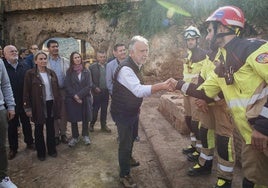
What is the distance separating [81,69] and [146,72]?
19.3ft

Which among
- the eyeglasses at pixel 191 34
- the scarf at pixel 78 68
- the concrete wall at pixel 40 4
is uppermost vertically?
the concrete wall at pixel 40 4

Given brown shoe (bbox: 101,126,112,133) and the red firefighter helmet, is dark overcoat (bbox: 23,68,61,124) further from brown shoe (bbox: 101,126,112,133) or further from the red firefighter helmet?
the red firefighter helmet

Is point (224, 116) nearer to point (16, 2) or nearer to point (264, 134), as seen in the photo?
point (264, 134)

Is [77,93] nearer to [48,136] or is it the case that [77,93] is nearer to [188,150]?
[48,136]

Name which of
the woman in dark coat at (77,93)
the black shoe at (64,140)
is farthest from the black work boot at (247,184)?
the black shoe at (64,140)

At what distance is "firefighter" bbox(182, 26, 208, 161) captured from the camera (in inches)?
165

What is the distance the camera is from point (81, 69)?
17.5 ft

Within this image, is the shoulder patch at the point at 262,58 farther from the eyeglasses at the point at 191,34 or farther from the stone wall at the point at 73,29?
the stone wall at the point at 73,29

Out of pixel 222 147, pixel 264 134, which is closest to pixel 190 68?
pixel 222 147

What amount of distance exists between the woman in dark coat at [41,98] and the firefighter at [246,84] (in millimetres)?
3021

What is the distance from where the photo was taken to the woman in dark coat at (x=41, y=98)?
179 inches

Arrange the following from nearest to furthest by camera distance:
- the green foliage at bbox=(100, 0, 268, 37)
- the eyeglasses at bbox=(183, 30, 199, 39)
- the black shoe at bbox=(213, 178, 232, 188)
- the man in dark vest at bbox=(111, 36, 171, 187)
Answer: the black shoe at bbox=(213, 178, 232, 188)
the man in dark vest at bbox=(111, 36, 171, 187)
the eyeglasses at bbox=(183, 30, 199, 39)
the green foliage at bbox=(100, 0, 268, 37)

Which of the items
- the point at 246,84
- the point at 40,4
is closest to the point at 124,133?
the point at 246,84

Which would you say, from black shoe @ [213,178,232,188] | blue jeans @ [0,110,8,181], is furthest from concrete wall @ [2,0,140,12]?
black shoe @ [213,178,232,188]
